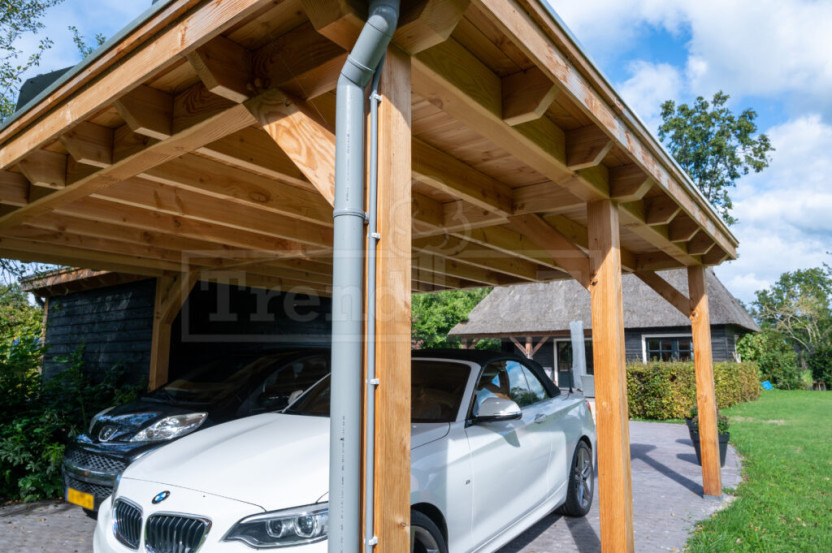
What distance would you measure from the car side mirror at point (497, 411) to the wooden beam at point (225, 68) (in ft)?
7.44

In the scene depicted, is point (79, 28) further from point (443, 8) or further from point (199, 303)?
point (443, 8)

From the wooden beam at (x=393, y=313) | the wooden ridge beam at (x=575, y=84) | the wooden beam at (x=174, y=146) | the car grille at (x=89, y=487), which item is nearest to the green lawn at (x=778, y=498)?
the wooden ridge beam at (x=575, y=84)

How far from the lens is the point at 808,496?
18.9ft

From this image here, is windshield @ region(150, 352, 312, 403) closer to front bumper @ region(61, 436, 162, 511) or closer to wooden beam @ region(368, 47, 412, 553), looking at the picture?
front bumper @ region(61, 436, 162, 511)

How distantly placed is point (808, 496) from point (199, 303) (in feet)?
28.5

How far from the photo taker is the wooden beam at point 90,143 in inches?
125

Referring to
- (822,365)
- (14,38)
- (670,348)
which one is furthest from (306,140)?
(822,365)

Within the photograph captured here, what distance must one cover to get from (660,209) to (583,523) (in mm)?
2924

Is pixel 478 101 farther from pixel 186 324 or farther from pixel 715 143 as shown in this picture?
pixel 715 143

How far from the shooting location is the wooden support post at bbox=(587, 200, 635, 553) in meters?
3.52

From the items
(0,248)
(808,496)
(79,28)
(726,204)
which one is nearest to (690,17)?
(726,204)

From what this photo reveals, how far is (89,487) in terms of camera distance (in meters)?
4.74

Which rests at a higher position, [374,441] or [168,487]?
[374,441]

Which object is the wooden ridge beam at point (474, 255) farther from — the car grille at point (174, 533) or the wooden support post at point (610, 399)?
the car grille at point (174, 533)
